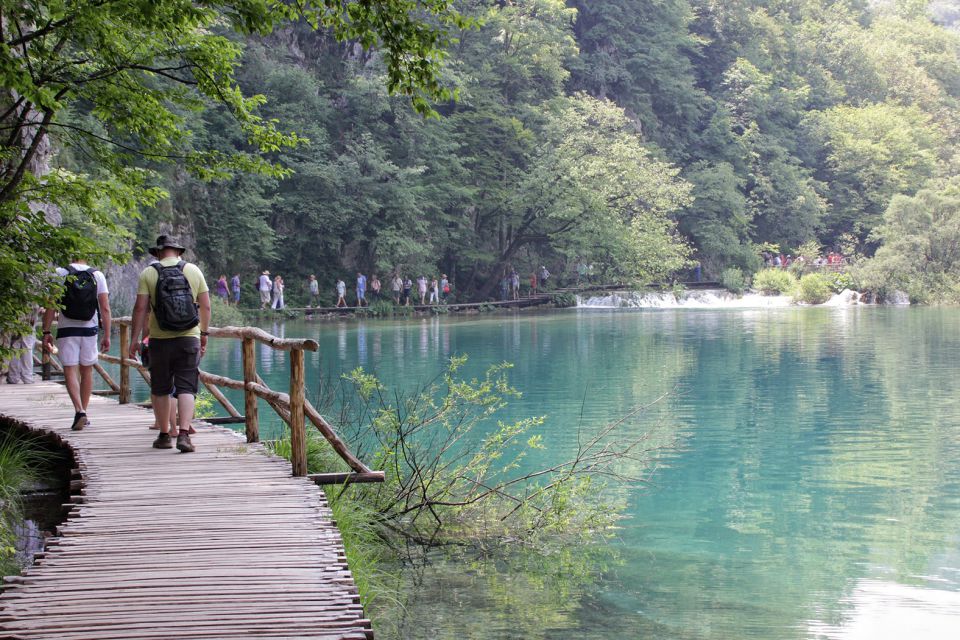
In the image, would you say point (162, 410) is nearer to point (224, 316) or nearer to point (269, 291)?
point (224, 316)

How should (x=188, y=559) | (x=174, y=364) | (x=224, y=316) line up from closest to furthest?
(x=188, y=559) → (x=174, y=364) → (x=224, y=316)

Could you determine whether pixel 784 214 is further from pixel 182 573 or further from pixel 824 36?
pixel 182 573

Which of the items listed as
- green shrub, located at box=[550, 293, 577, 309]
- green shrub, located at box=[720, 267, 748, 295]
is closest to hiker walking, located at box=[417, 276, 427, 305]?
green shrub, located at box=[550, 293, 577, 309]

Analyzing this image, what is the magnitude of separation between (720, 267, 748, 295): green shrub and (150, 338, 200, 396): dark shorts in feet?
159

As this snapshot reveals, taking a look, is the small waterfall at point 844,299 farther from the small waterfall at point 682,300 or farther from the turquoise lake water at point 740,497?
the turquoise lake water at point 740,497

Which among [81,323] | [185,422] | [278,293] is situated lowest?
[185,422]

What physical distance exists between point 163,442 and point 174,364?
3.03 feet

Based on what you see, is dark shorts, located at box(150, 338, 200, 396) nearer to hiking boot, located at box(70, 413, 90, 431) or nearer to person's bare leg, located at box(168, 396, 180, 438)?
person's bare leg, located at box(168, 396, 180, 438)

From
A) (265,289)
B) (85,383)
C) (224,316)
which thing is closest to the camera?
(85,383)

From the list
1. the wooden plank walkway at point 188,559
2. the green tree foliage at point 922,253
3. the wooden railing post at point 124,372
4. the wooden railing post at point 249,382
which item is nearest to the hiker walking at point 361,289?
the green tree foliage at point 922,253

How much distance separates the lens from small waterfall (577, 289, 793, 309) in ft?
163

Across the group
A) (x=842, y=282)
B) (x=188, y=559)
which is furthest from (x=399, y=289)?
(x=188, y=559)

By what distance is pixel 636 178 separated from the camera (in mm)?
47281

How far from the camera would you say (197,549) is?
5.42 m
